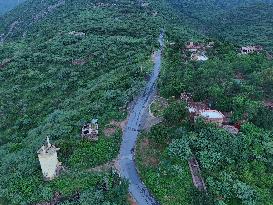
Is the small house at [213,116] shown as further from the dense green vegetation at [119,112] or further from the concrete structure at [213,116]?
the dense green vegetation at [119,112]

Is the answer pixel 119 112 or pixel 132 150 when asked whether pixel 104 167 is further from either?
pixel 119 112

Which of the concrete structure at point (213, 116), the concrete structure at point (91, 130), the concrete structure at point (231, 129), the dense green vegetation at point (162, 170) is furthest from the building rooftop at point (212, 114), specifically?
the concrete structure at point (91, 130)

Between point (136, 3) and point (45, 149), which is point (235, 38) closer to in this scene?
point (136, 3)

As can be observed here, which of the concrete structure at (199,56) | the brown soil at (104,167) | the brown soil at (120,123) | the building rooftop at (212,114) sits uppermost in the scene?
the brown soil at (104,167)

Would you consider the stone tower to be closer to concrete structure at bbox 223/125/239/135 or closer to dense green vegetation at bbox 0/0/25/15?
concrete structure at bbox 223/125/239/135

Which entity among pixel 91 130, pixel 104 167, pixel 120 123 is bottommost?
pixel 120 123

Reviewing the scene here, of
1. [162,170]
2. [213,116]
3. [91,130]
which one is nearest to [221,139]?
[213,116]
